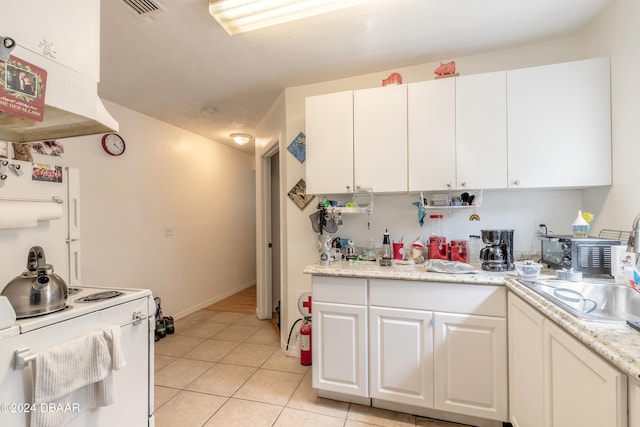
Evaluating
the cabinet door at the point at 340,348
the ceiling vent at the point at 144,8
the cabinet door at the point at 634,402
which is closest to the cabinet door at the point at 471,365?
the cabinet door at the point at 340,348

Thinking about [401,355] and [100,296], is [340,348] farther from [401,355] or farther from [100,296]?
[100,296]

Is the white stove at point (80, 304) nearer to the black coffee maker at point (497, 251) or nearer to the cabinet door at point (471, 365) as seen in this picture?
the cabinet door at point (471, 365)

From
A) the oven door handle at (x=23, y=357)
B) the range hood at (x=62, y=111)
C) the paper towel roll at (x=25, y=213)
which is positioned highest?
the range hood at (x=62, y=111)

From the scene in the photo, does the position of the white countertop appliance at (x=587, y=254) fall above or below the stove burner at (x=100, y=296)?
above

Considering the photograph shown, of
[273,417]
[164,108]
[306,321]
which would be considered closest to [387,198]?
[306,321]

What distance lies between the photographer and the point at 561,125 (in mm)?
1821

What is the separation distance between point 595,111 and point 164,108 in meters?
3.68

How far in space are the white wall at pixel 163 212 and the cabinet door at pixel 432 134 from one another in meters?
2.91

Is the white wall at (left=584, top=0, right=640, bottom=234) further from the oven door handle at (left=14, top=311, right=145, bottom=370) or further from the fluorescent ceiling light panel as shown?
the oven door handle at (left=14, top=311, right=145, bottom=370)

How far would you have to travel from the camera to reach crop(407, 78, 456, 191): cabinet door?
1.98m

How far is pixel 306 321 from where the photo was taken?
2.48m

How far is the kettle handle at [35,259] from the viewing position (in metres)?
1.18

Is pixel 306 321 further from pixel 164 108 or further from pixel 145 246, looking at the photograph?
pixel 164 108

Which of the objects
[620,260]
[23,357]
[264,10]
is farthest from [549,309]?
[264,10]
